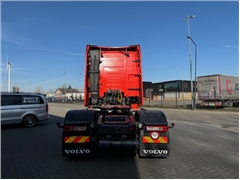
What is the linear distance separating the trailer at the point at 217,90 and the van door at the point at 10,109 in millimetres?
20102

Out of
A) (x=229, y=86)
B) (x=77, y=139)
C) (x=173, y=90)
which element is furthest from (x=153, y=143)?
(x=173, y=90)

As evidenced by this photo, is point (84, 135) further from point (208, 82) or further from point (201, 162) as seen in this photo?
point (208, 82)

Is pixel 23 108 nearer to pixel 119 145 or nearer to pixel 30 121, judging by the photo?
pixel 30 121

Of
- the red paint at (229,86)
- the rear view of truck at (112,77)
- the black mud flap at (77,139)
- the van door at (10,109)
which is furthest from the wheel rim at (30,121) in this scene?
A: the red paint at (229,86)

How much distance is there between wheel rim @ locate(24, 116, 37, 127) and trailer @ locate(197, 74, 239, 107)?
63.4 feet

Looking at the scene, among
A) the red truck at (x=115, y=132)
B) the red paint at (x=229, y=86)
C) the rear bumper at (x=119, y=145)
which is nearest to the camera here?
the rear bumper at (x=119, y=145)

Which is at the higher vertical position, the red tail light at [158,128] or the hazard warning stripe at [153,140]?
the red tail light at [158,128]

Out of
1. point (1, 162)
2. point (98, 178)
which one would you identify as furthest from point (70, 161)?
point (1, 162)

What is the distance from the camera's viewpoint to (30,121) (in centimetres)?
1136

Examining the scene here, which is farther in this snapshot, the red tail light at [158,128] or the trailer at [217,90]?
the trailer at [217,90]

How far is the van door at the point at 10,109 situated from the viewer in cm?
1058

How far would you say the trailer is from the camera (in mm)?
23837

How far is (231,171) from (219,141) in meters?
3.44

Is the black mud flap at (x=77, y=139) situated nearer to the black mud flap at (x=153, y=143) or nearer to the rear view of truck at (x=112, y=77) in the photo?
the black mud flap at (x=153, y=143)
